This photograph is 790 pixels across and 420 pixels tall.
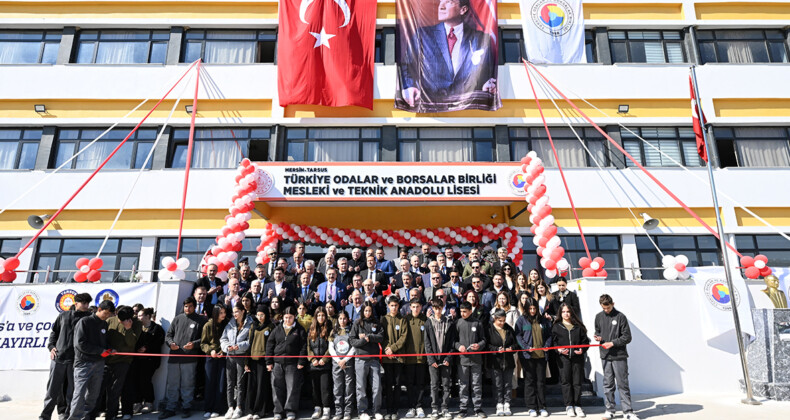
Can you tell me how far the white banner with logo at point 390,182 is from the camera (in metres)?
10.9

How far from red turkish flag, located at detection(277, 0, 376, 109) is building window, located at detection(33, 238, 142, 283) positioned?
595cm

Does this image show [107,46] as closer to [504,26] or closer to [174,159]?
[174,159]

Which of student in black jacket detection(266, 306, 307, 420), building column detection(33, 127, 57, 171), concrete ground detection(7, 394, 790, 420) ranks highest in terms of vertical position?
building column detection(33, 127, 57, 171)


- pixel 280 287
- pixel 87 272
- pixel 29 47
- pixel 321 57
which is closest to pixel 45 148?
pixel 29 47

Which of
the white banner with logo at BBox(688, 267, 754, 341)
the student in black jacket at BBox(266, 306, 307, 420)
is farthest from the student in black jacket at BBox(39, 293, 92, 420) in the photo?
the white banner with logo at BBox(688, 267, 754, 341)

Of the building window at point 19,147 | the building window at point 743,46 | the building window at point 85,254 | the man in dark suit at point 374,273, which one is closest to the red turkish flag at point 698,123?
the man in dark suit at point 374,273

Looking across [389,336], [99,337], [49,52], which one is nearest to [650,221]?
[389,336]

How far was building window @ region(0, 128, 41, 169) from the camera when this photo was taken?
13430mm

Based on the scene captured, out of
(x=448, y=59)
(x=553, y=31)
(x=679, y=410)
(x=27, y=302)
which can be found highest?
(x=553, y=31)

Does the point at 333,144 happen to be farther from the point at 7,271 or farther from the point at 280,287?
the point at 7,271

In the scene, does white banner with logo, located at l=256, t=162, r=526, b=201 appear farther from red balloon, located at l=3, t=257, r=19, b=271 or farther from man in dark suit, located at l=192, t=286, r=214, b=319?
red balloon, located at l=3, t=257, r=19, b=271

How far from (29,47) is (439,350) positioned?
15687 millimetres

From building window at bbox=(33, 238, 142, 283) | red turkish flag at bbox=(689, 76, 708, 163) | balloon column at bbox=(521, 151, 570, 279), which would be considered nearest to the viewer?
red turkish flag at bbox=(689, 76, 708, 163)

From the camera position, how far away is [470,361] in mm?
6867
